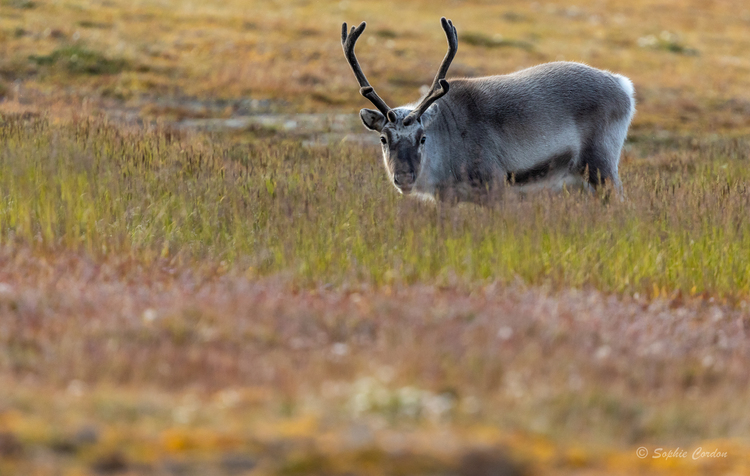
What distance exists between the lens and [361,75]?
10312mm

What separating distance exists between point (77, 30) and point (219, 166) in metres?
20.9

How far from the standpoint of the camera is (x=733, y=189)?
1037 centimetres

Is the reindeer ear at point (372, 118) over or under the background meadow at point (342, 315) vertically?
over

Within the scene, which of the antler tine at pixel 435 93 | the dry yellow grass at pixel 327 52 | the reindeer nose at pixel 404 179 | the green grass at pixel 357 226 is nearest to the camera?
the green grass at pixel 357 226

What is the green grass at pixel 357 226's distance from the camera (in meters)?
7.33

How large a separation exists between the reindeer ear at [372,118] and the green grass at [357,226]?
0.73 m

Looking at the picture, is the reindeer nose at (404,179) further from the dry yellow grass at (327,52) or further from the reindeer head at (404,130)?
the dry yellow grass at (327,52)

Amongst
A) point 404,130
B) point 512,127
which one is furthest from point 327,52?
point 404,130

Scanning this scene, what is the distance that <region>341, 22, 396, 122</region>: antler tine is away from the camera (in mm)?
9639

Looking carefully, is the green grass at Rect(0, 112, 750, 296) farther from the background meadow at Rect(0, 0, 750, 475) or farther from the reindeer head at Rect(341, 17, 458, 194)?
the reindeer head at Rect(341, 17, 458, 194)

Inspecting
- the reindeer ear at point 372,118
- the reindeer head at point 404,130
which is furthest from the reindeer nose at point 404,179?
the reindeer ear at point 372,118

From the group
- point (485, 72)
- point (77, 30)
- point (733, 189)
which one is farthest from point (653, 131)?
point (77, 30)

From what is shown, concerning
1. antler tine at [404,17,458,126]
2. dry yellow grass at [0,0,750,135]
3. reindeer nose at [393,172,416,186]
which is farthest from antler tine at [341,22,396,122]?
dry yellow grass at [0,0,750,135]

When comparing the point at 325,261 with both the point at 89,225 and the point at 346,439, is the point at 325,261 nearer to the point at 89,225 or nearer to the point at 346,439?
the point at 89,225
